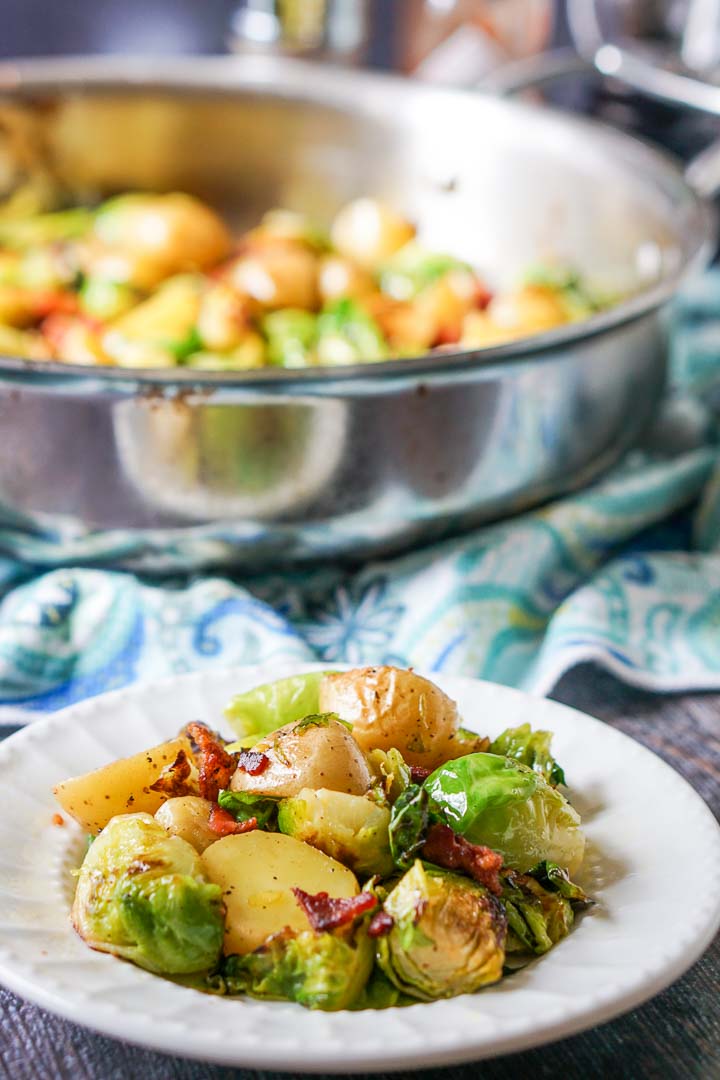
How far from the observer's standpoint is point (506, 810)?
0.84 meters

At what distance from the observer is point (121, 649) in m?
1.42

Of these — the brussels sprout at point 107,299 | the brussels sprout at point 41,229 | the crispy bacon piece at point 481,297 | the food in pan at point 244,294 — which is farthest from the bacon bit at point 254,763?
the brussels sprout at point 41,229

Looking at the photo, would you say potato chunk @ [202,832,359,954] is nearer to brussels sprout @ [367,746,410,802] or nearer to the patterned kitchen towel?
brussels sprout @ [367,746,410,802]

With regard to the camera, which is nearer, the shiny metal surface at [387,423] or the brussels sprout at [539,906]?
the brussels sprout at [539,906]

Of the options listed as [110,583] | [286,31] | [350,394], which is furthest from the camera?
[286,31]

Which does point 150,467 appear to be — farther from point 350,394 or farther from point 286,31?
point 286,31

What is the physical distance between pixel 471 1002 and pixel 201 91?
197 centimetres

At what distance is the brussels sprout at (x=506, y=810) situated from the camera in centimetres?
83

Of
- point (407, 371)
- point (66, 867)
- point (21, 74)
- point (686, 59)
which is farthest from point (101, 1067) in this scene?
point (686, 59)

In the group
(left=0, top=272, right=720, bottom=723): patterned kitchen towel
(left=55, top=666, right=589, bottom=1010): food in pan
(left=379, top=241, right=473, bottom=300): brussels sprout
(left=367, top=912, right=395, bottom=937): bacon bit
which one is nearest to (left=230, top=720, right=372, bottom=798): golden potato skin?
(left=55, top=666, right=589, bottom=1010): food in pan

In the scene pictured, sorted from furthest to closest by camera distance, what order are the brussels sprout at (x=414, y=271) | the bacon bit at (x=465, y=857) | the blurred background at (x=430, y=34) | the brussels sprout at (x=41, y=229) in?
the blurred background at (x=430, y=34) → the brussels sprout at (x=41, y=229) → the brussels sprout at (x=414, y=271) → the bacon bit at (x=465, y=857)

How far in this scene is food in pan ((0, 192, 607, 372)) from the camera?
1.73 meters

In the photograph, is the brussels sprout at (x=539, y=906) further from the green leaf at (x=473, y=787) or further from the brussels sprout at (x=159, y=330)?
the brussels sprout at (x=159, y=330)

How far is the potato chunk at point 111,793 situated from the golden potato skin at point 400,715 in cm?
14
